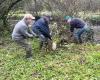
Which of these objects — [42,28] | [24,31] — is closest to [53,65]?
[24,31]

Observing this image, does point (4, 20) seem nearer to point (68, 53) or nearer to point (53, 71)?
point (68, 53)

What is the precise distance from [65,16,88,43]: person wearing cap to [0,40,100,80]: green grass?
4.55ft

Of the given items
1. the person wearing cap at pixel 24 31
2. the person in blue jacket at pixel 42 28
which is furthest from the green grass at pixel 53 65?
the person in blue jacket at pixel 42 28

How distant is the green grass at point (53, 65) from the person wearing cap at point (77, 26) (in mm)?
1387

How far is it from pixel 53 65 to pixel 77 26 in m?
5.04

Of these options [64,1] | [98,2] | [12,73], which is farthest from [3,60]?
[98,2]

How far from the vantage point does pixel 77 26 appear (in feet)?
52.9

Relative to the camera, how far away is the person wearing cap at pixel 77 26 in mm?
15922

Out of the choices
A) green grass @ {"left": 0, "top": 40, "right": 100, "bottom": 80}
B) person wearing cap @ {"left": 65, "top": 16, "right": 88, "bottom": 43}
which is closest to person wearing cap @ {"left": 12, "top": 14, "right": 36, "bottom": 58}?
green grass @ {"left": 0, "top": 40, "right": 100, "bottom": 80}

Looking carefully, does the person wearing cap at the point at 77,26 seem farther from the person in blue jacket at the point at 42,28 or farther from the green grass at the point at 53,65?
the person in blue jacket at the point at 42,28

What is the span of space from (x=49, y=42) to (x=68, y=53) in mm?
942

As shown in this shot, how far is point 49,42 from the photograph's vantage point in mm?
13805

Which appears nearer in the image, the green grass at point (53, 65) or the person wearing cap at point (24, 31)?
the green grass at point (53, 65)

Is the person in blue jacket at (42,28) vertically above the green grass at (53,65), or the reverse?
the person in blue jacket at (42,28)
